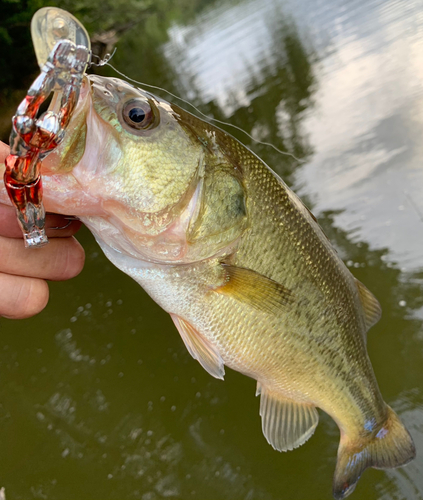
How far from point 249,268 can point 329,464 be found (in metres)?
1.98

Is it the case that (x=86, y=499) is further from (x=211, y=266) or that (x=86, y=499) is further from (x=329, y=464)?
(x=211, y=266)

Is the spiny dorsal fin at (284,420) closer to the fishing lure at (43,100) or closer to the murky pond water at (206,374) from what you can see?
the murky pond water at (206,374)

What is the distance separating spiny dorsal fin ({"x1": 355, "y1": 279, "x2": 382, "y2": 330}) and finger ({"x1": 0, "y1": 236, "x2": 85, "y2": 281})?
1425 mm

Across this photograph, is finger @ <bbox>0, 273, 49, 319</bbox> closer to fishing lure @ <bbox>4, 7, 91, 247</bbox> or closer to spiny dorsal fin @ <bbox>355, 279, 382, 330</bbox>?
fishing lure @ <bbox>4, 7, 91, 247</bbox>

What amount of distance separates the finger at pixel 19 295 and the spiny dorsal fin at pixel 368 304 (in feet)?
5.09

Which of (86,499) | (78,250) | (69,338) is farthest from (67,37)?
(69,338)

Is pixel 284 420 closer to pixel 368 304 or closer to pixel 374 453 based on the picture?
pixel 374 453

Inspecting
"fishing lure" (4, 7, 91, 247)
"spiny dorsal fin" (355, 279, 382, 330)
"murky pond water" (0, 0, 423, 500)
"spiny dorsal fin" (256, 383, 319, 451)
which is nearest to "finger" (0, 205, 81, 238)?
"fishing lure" (4, 7, 91, 247)

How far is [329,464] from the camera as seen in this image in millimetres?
2750

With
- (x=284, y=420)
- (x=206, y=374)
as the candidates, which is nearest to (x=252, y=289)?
(x=284, y=420)

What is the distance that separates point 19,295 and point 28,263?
0.12m

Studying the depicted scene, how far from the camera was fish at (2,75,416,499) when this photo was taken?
4.16ft

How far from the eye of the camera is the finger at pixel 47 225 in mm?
1321

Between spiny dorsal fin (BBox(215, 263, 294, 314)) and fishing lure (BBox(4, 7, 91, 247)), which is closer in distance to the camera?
fishing lure (BBox(4, 7, 91, 247))
